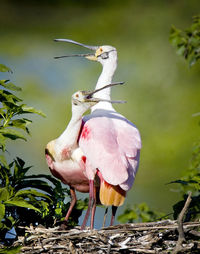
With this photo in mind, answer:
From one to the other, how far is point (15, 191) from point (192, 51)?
272 cm

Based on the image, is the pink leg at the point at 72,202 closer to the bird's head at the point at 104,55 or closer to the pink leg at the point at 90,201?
the pink leg at the point at 90,201

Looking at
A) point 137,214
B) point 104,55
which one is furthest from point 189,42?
point 137,214

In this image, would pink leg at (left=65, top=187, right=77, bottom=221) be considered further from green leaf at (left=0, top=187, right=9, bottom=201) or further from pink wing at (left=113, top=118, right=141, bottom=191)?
green leaf at (left=0, top=187, right=9, bottom=201)

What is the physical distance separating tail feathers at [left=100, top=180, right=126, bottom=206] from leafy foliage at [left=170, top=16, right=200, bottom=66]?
2003mm

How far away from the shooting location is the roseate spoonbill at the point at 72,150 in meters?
4.64

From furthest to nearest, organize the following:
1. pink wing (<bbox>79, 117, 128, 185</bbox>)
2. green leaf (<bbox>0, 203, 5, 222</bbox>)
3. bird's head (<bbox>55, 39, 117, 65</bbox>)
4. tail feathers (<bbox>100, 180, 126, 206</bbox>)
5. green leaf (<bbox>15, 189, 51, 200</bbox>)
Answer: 1. bird's head (<bbox>55, 39, 117, 65</bbox>)
2. tail feathers (<bbox>100, 180, 126, 206</bbox>)
3. pink wing (<bbox>79, 117, 128, 185</bbox>)
4. green leaf (<bbox>15, 189, 51, 200</bbox>)
5. green leaf (<bbox>0, 203, 5, 222</bbox>)

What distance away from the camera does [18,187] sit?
414 cm

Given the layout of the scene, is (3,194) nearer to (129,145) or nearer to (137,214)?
(129,145)

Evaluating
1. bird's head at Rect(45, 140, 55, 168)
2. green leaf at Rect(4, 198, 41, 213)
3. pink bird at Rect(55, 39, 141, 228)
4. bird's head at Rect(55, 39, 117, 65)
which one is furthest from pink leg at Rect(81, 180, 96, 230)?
Result: bird's head at Rect(55, 39, 117, 65)

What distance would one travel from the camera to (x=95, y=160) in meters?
4.50

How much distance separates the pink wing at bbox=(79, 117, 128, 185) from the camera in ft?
14.4

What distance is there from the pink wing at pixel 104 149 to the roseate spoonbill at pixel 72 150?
0.26 feet

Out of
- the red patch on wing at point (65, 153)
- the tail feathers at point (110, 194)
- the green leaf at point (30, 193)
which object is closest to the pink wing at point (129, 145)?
the tail feathers at point (110, 194)

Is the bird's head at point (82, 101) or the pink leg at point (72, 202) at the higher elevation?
the bird's head at point (82, 101)
